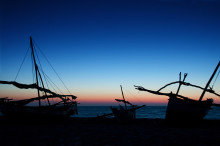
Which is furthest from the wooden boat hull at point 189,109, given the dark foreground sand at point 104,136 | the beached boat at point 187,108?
the dark foreground sand at point 104,136

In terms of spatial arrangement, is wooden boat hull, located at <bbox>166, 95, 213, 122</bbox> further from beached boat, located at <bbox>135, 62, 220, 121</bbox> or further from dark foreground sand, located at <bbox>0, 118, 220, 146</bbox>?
dark foreground sand, located at <bbox>0, 118, 220, 146</bbox>

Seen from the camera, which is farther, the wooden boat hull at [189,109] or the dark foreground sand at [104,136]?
the wooden boat hull at [189,109]

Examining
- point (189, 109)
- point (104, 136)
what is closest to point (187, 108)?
point (189, 109)

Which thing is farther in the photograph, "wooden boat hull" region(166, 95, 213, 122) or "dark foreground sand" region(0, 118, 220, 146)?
"wooden boat hull" region(166, 95, 213, 122)

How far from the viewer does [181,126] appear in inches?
586

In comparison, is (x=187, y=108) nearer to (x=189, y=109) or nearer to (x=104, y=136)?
(x=189, y=109)

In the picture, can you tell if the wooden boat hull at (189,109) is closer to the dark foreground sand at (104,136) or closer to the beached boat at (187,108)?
the beached boat at (187,108)

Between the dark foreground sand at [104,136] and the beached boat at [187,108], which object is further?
the beached boat at [187,108]

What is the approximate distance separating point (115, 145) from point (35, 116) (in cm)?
1361

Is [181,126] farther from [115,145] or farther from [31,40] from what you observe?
[31,40]

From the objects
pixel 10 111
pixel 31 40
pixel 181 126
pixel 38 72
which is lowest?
pixel 181 126

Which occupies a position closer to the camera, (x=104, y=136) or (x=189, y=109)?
(x=104, y=136)

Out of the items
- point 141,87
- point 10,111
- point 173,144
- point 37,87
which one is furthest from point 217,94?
point 10,111

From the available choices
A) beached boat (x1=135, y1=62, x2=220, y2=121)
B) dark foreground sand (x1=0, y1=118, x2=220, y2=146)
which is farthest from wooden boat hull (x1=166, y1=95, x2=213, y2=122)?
dark foreground sand (x1=0, y1=118, x2=220, y2=146)
